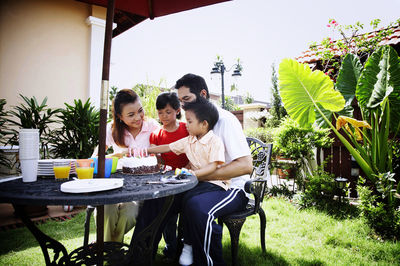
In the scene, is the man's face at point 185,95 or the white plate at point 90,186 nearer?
the white plate at point 90,186

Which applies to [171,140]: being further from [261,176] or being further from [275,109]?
[275,109]

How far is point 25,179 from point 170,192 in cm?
95

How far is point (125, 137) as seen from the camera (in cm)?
270

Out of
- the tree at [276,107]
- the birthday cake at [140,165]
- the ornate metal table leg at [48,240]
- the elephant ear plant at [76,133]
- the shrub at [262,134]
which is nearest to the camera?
the ornate metal table leg at [48,240]

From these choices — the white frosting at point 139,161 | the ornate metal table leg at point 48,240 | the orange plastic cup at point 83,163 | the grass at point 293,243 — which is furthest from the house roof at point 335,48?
the ornate metal table leg at point 48,240

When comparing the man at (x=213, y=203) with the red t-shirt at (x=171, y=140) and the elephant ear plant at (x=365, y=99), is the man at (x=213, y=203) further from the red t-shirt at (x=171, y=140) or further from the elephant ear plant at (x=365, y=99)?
the elephant ear plant at (x=365, y=99)

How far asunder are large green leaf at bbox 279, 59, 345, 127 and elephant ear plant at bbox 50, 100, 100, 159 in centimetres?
308

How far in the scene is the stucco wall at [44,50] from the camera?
4.62 meters

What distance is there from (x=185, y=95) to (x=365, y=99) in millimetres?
2601

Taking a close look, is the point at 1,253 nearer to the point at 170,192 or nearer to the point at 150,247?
the point at 150,247

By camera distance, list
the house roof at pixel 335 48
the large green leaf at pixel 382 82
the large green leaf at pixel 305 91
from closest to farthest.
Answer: the large green leaf at pixel 382 82 → the large green leaf at pixel 305 91 → the house roof at pixel 335 48

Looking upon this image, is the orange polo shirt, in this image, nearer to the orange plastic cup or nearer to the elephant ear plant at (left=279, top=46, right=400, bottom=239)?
the orange plastic cup

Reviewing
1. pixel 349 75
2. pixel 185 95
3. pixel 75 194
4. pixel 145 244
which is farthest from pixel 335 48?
pixel 75 194

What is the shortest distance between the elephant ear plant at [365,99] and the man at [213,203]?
198cm
